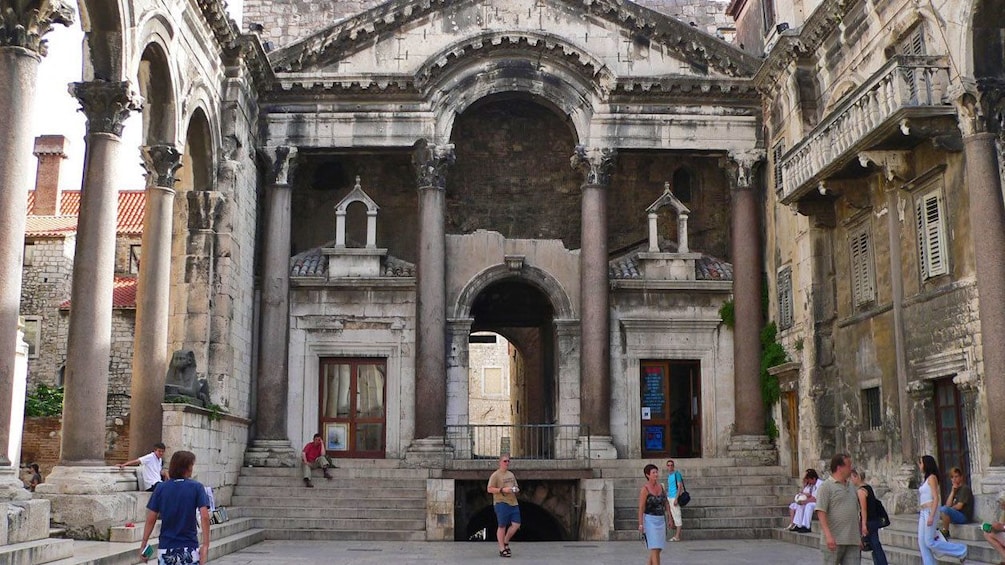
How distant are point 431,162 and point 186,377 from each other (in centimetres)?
775

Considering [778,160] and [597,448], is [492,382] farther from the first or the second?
[778,160]

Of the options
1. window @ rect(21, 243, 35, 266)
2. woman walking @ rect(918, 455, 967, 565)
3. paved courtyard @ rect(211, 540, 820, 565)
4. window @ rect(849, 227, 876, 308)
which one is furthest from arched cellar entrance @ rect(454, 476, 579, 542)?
window @ rect(21, 243, 35, 266)

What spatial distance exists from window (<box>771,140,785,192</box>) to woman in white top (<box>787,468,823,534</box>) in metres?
7.10

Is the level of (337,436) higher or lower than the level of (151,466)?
higher

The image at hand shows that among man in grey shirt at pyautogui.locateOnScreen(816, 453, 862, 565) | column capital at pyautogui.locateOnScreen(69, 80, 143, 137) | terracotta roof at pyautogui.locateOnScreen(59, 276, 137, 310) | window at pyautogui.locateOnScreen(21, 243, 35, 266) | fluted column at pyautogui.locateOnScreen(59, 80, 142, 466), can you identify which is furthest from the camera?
window at pyautogui.locateOnScreen(21, 243, 35, 266)

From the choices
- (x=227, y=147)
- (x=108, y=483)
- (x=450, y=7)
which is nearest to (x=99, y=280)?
(x=108, y=483)

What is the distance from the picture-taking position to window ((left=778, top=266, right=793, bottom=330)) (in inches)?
907

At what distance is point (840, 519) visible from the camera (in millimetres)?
9102

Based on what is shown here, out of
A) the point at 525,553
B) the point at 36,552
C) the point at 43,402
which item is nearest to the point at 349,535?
the point at 525,553

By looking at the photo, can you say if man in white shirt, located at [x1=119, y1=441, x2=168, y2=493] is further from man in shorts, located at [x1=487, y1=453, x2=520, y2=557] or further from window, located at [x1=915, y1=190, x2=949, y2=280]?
window, located at [x1=915, y1=190, x2=949, y2=280]

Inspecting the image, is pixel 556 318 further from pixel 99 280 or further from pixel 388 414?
pixel 99 280

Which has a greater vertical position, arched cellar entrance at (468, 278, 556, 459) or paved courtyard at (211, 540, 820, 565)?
arched cellar entrance at (468, 278, 556, 459)

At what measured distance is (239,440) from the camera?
22.6 m

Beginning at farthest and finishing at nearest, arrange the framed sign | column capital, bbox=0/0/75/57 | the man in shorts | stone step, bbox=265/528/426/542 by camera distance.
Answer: the framed sign < stone step, bbox=265/528/426/542 < the man in shorts < column capital, bbox=0/0/75/57
